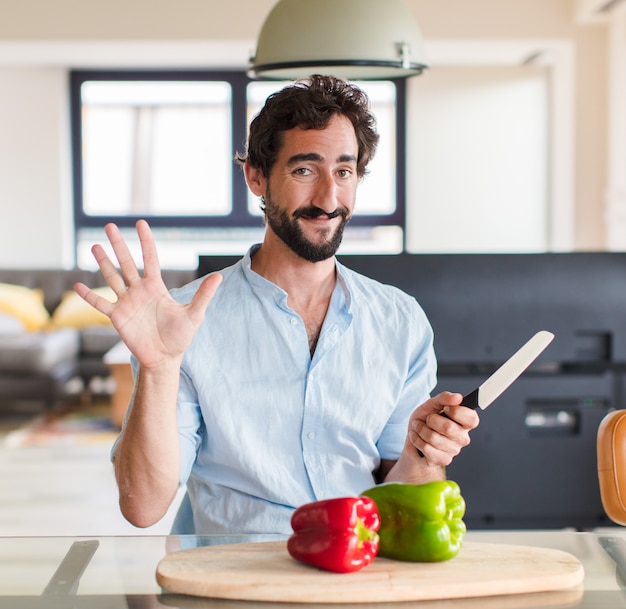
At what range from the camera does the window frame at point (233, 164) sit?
26.8ft

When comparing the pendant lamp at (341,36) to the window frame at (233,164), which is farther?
the window frame at (233,164)

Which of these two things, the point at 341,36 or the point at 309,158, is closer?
the point at 309,158

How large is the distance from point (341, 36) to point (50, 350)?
405cm

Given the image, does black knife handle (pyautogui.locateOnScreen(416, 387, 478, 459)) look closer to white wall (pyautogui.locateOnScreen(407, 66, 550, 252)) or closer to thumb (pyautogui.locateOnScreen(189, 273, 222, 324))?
thumb (pyautogui.locateOnScreen(189, 273, 222, 324))

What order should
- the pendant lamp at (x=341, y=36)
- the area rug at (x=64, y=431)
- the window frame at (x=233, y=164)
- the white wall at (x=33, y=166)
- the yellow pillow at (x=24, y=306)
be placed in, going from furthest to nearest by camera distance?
the window frame at (x=233, y=164) → the white wall at (x=33, y=166) → the yellow pillow at (x=24, y=306) → the area rug at (x=64, y=431) → the pendant lamp at (x=341, y=36)

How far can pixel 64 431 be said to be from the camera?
19.6 feet

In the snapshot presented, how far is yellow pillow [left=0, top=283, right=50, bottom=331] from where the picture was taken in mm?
6951

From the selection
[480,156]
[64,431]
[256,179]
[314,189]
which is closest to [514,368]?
[314,189]

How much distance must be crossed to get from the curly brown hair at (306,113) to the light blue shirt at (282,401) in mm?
215

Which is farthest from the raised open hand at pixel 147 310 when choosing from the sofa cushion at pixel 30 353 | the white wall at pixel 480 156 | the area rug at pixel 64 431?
the white wall at pixel 480 156

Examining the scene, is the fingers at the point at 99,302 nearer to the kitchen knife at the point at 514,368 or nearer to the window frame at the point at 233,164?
the kitchen knife at the point at 514,368

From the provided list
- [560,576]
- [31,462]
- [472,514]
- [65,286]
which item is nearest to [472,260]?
[472,514]

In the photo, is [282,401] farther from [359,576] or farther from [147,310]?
[359,576]

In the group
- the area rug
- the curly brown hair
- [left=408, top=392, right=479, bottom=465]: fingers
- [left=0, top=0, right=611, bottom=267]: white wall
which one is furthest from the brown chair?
[left=0, top=0, right=611, bottom=267]: white wall
